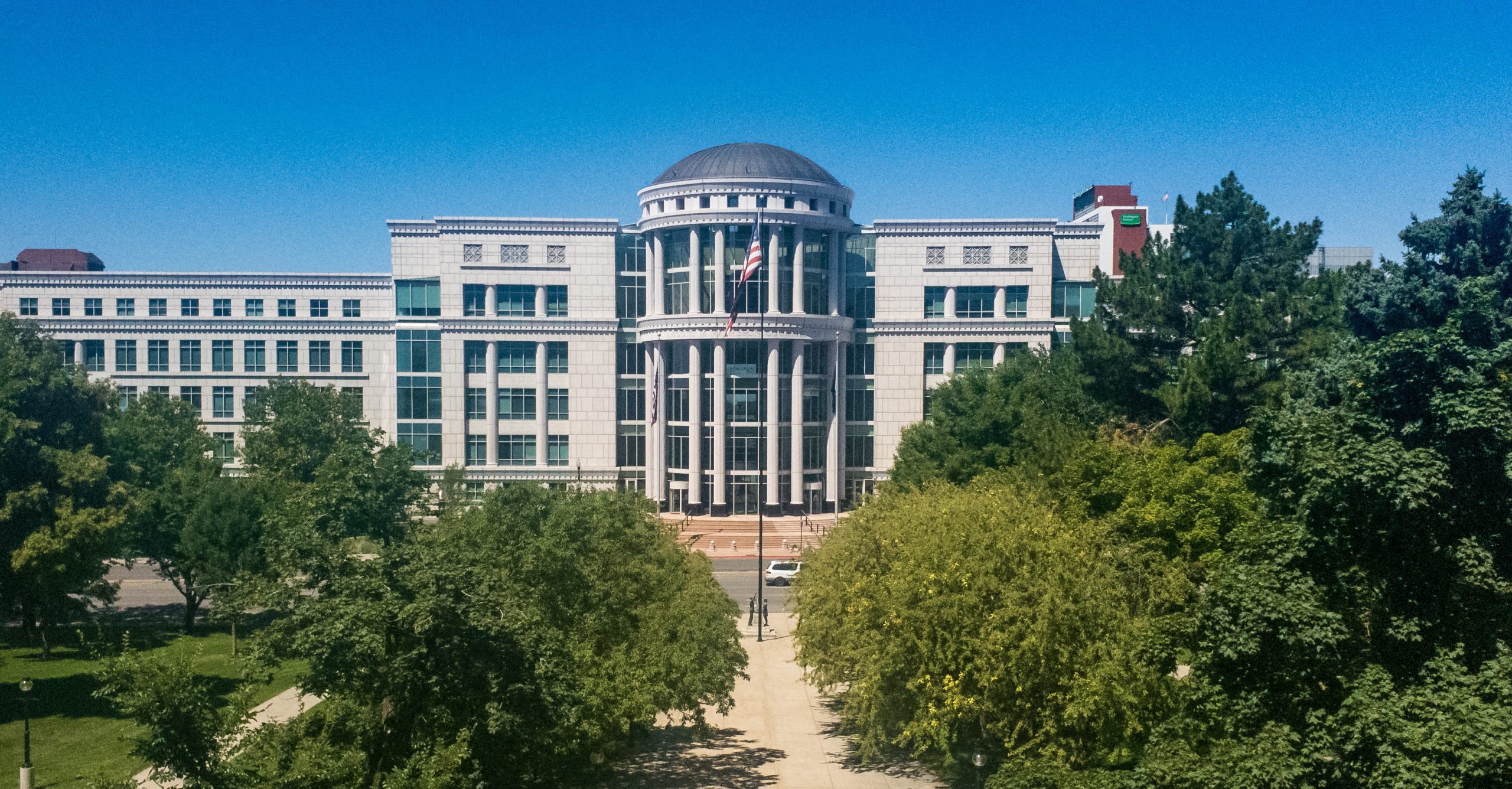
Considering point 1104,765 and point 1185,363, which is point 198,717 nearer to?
point 1104,765

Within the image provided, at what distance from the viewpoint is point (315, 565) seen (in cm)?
2388

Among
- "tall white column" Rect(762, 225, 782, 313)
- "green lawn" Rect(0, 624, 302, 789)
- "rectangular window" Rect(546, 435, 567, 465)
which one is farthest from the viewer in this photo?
"rectangular window" Rect(546, 435, 567, 465)

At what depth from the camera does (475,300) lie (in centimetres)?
8450

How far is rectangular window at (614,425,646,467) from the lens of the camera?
8644 centimetres

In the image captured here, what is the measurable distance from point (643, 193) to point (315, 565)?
6175 cm

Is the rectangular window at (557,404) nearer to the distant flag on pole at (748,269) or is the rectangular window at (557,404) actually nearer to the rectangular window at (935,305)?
the distant flag on pole at (748,269)

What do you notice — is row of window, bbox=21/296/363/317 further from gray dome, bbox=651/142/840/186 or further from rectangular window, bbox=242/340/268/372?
gray dome, bbox=651/142/840/186

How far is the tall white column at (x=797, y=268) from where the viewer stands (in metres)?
80.5

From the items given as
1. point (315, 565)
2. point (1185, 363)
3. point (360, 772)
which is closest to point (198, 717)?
point (360, 772)

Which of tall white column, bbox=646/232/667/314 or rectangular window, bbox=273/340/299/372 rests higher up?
tall white column, bbox=646/232/667/314

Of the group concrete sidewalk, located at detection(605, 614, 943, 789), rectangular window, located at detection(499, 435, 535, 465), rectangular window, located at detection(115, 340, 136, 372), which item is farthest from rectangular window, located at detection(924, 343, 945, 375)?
rectangular window, located at detection(115, 340, 136, 372)

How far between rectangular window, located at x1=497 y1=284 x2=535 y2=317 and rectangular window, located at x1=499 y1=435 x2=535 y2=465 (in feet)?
30.4

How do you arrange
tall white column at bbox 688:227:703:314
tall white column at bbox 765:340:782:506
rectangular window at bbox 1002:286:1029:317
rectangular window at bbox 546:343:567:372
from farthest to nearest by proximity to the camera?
rectangular window at bbox 546:343:567:372 → rectangular window at bbox 1002:286:1029:317 → tall white column at bbox 765:340:782:506 → tall white column at bbox 688:227:703:314

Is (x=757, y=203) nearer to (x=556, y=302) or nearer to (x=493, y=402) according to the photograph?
(x=556, y=302)
